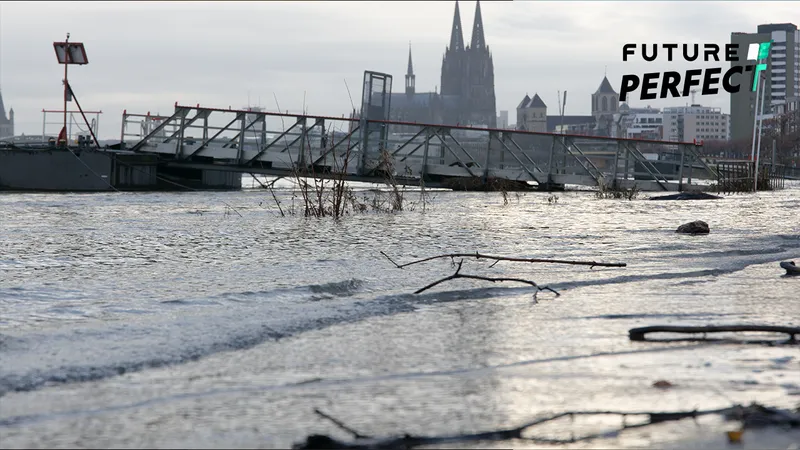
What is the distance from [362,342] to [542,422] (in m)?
1.70


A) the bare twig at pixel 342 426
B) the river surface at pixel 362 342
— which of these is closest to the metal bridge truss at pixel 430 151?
the river surface at pixel 362 342

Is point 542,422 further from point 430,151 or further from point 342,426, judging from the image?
point 430,151

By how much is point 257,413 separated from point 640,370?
56.6 inches

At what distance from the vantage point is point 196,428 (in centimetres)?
301

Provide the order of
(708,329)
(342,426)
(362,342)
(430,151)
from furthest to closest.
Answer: (430,151)
(362,342)
(708,329)
(342,426)

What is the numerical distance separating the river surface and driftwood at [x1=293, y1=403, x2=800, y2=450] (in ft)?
0.18

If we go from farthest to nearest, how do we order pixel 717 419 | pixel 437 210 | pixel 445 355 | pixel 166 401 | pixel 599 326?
pixel 437 210 < pixel 599 326 < pixel 445 355 < pixel 166 401 < pixel 717 419

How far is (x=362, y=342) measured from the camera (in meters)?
4.62

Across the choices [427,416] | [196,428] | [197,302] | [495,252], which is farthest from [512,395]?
[495,252]

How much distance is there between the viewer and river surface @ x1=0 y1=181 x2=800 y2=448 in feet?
10.2

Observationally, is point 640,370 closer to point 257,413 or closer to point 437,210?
point 257,413

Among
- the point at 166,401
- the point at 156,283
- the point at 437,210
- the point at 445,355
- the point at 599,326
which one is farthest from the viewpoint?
the point at 437,210
